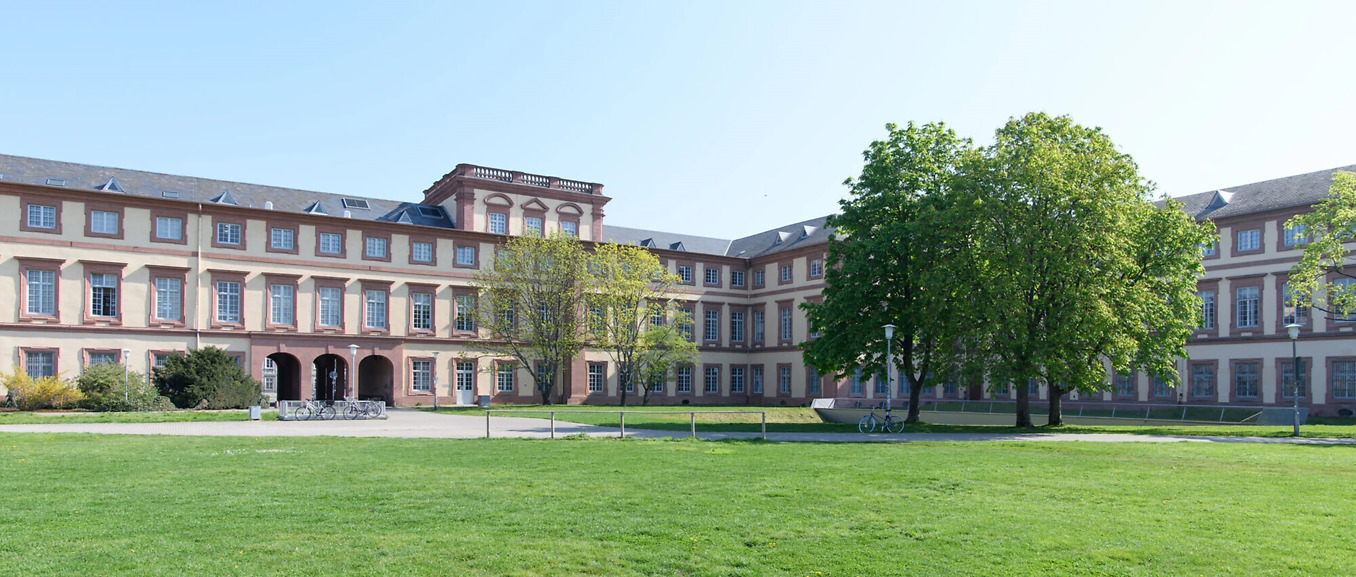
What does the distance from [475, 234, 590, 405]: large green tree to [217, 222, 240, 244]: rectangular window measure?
12.7 meters

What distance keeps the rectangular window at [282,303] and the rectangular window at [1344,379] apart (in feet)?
164

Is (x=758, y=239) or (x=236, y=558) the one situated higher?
(x=758, y=239)

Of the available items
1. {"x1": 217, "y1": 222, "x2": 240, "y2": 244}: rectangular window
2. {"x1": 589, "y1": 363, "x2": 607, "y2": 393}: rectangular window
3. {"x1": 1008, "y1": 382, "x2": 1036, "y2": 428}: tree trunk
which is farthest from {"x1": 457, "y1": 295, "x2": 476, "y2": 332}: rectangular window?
{"x1": 1008, "y1": 382, "x2": 1036, "y2": 428}: tree trunk

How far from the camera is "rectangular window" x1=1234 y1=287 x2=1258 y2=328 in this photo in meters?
47.8

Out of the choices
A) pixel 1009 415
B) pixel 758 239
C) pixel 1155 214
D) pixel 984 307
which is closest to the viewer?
pixel 984 307

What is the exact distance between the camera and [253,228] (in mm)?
52781

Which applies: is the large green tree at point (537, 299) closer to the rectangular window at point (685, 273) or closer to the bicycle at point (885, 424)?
the rectangular window at point (685, 273)

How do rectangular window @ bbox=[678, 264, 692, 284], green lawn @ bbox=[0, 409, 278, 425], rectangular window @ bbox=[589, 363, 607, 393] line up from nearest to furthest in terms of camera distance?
green lawn @ bbox=[0, 409, 278, 425] → rectangular window @ bbox=[589, 363, 607, 393] → rectangular window @ bbox=[678, 264, 692, 284]

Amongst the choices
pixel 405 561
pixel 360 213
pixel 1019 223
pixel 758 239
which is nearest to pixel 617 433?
pixel 1019 223

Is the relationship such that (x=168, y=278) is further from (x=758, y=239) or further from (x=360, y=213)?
(x=758, y=239)

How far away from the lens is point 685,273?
67.1 metres

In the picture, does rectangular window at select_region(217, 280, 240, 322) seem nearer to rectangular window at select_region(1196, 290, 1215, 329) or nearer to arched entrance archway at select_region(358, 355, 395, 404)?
arched entrance archway at select_region(358, 355, 395, 404)

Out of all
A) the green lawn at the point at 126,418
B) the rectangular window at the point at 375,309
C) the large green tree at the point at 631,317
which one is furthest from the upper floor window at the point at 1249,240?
the rectangular window at the point at 375,309

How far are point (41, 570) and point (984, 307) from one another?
27.5 m
